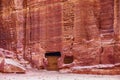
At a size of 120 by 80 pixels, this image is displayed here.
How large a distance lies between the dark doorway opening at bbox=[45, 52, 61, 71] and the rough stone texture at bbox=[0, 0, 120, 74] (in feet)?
1.37

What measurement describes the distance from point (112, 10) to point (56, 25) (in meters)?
4.32

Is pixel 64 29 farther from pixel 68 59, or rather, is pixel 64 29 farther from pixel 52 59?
pixel 52 59

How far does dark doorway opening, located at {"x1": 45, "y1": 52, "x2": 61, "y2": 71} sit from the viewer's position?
2025 centimetres

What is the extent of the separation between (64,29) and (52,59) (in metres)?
2.47

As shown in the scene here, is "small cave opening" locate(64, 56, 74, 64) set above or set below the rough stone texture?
below

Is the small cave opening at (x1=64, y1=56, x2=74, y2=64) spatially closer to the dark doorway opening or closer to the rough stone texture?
the rough stone texture

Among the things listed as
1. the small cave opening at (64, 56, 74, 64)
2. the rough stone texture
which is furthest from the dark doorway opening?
the small cave opening at (64, 56, 74, 64)

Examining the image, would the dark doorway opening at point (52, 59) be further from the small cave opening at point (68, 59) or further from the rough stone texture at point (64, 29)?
the small cave opening at point (68, 59)

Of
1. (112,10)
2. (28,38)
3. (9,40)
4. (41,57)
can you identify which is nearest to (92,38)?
(112,10)

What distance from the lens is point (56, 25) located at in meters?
20.3

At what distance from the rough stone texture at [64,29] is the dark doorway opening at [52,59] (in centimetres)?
42

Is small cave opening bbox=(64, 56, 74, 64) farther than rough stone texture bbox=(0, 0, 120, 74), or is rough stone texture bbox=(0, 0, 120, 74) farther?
small cave opening bbox=(64, 56, 74, 64)

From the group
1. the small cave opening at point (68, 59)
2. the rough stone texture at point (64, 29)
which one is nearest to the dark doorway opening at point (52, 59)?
Answer: the rough stone texture at point (64, 29)

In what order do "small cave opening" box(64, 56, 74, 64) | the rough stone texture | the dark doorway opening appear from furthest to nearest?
the dark doorway opening → "small cave opening" box(64, 56, 74, 64) → the rough stone texture
